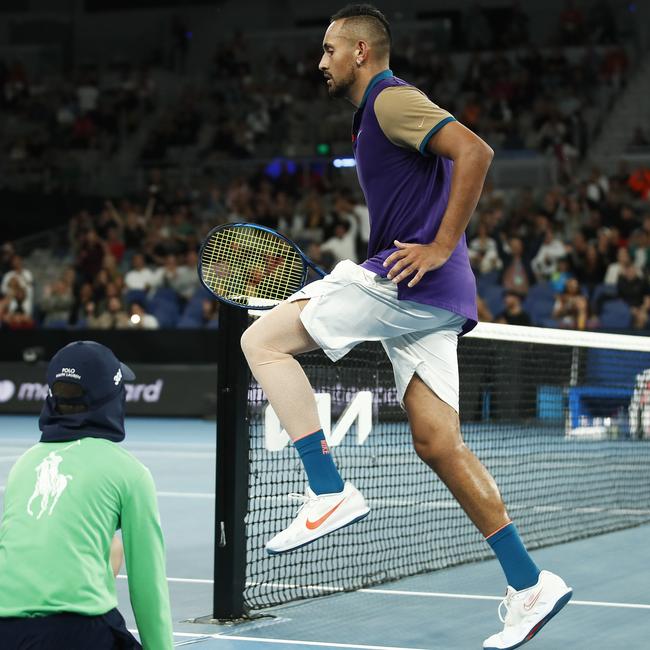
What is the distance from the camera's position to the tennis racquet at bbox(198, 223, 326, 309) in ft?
17.0

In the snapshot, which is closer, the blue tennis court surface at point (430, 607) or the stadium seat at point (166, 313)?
the blue tennis court surface at point (430, 607)

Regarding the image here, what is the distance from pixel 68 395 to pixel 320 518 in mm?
1520

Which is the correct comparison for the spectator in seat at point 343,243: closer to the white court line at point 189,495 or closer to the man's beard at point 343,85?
the white court line at point 189,495

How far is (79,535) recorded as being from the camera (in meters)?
3.08

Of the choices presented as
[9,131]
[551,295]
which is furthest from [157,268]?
[9,131]

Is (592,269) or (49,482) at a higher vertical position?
(592,269)

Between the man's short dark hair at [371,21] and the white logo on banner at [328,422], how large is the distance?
142 centimetres

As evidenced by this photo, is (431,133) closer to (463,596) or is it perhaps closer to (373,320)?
(373,320)

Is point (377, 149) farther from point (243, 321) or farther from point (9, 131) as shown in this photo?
point (9, 131)

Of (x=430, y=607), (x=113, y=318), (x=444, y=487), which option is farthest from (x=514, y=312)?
(x=430, y=607)

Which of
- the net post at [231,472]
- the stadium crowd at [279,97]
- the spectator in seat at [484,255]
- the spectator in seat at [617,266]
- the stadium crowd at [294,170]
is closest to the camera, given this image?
the net post at [231,472]

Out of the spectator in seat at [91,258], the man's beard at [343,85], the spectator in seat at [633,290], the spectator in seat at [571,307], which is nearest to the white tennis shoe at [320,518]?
the man's beard at [343,85]

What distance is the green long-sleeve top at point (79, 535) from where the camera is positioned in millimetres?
3041

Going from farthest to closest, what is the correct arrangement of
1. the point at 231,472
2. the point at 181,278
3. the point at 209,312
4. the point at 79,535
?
the point at 181,278
the point at 209,312
the point at 231,472
the point at 79,535
